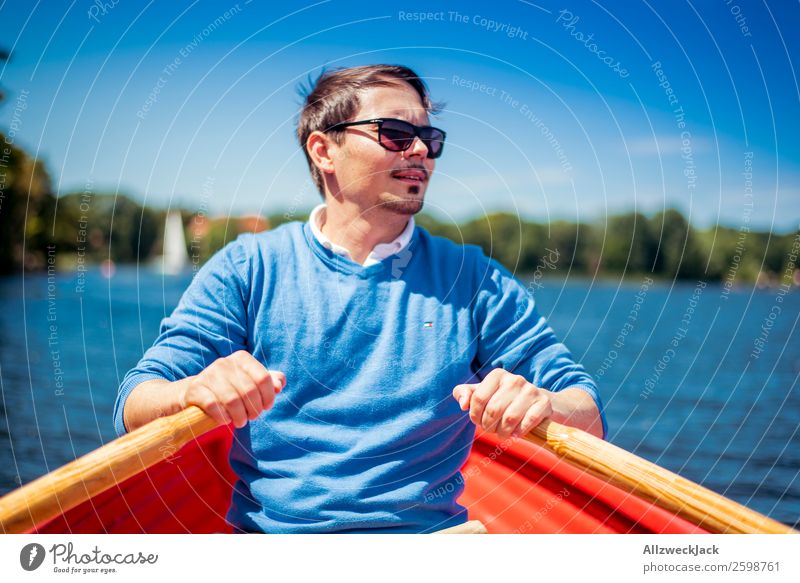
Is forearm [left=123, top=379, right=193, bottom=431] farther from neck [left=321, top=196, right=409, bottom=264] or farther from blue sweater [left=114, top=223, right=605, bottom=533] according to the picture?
neck [left=321, top=196, right=409, bottom=264]

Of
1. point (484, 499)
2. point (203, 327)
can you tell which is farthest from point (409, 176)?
point (484, 499)

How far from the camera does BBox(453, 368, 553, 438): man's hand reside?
136 cm

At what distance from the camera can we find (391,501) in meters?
1.54

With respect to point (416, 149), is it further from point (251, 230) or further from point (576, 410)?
point (251, 230)

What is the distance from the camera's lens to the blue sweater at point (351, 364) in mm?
1543

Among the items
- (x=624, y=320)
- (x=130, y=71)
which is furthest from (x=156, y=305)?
(x=130, y=71)

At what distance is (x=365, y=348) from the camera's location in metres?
1.61

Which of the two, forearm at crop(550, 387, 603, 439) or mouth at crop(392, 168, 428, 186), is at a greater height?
mouth at crop(392, 168, 428, 186)

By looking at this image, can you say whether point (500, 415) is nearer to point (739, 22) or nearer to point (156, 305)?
point (739, 22)

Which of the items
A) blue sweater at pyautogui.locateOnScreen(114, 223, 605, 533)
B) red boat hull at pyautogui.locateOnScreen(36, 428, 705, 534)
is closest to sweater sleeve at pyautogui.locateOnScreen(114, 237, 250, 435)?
blue sweater at pyautogui.locateOnScreen(114, 223, 605, 533)

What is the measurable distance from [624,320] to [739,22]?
22.8 metres

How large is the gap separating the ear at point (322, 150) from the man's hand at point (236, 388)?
0.64m

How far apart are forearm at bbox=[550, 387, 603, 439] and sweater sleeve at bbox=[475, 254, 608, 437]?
0.08 metres
